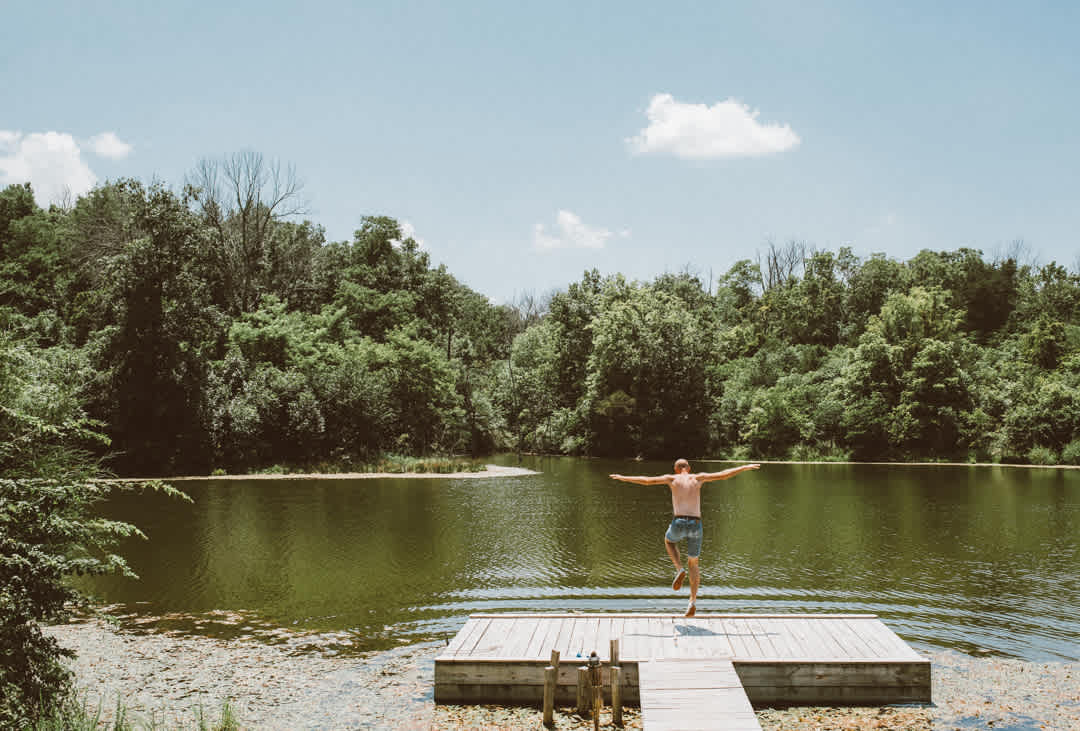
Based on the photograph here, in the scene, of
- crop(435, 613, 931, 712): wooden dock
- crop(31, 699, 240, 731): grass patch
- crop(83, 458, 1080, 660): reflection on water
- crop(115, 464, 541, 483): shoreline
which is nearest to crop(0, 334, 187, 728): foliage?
crop(31, 699, 240, 731): grass patch

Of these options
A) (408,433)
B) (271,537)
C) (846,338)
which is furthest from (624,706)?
(846,338)

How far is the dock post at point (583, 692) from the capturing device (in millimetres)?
7837

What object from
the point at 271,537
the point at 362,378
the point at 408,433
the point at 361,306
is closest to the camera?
the point at 271,537

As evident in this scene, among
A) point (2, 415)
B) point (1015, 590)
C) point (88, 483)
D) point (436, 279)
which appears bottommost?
point (1015, 590)

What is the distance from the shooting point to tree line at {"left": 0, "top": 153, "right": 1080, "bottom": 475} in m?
37.9

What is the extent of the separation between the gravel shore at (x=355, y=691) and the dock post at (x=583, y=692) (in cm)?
12

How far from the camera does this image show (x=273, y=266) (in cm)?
5722

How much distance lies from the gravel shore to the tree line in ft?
94.3

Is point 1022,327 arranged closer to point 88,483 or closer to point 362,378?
point 362,378

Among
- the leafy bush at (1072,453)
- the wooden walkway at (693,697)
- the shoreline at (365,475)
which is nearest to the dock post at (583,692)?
the wooden walkway at (693,697)

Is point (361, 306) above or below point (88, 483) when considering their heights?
above

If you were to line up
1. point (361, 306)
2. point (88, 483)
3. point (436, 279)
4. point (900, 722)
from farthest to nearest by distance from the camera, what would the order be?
point (436, 279), point (361, 306), point (88, 483), point (900, 722)

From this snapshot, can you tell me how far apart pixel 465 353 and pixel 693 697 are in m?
54.2

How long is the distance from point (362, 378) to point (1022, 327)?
1860 inches
